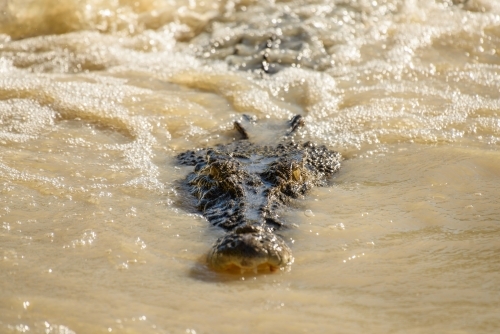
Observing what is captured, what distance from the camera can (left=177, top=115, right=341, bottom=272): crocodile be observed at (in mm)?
3229

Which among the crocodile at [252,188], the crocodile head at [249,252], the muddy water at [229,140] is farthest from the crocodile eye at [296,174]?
the crocodile head at [249,252]

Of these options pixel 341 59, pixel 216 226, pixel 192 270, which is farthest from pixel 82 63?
pixel 192 270

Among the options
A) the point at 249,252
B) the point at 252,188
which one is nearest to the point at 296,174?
the point at 252,188

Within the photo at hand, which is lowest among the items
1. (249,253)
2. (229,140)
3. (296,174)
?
(229,140)

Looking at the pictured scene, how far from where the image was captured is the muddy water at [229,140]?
3031 millimetres

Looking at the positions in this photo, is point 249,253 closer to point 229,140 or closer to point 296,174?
point 296,174

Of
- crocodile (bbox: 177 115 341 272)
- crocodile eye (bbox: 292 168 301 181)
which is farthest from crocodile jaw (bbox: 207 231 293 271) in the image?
crocodile eye (bbox: 292 168 301 181)

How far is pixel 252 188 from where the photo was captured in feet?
13.5

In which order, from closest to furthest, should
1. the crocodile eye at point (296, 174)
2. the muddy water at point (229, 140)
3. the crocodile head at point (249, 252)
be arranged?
the muddy water at point (229, 140), the crocodile head at point (249, 252), the crocodile eye at point (296, 174)

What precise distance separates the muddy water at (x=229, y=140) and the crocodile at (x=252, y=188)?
0.11m

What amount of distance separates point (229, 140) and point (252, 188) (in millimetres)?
1502

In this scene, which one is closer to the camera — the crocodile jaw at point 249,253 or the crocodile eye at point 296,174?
the crocodile jaw at point 249,253

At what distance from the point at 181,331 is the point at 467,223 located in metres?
2.03

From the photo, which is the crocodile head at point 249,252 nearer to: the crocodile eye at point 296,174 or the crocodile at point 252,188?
the crocodile at point 252,188
